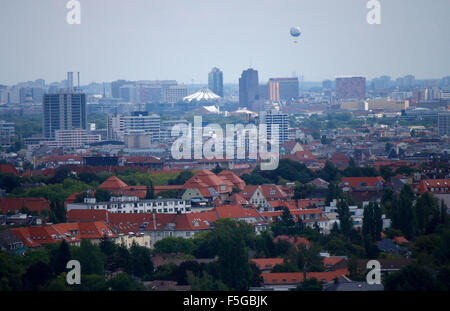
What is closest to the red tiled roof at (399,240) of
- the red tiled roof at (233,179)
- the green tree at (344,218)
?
the green tree at (344,218)

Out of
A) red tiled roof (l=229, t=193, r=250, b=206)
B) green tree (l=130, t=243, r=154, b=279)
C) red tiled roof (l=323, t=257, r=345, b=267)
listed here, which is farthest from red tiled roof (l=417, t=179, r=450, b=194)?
green tree (l=130, t=243, r=154, b=279)

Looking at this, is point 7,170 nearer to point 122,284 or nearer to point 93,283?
point 93,283

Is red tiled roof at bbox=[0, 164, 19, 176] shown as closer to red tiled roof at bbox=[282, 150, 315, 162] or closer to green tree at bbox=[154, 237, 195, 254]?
red tiled roof at bbox=[282, 150, 315, 162]

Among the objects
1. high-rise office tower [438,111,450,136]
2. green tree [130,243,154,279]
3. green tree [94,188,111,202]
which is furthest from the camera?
high-rise office tower [438,111,450,136]

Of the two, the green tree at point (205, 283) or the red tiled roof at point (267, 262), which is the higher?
the green tree at point (205, 283)

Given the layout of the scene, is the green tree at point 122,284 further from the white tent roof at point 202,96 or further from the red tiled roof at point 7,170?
the white tent roof at point 202,96

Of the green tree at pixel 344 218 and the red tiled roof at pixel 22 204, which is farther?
the red tiled roof at pixel 22 204
